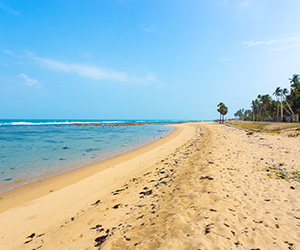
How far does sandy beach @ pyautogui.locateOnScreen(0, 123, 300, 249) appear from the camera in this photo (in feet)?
11.3

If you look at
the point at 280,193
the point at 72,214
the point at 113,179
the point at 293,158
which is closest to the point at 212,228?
the point at 280,193

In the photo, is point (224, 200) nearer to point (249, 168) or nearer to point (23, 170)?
point (249, 168)

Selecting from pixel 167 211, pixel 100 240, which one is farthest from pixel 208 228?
pixel 100 240

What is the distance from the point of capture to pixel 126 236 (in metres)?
3.92

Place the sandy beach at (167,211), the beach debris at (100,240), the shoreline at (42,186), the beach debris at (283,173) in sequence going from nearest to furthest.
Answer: the sandy beach at (167,211), the beach debris at (100,240), the beach debris at (283,173), the shoreline at (42,186)

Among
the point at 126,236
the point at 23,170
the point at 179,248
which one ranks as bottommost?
the point at 23,170

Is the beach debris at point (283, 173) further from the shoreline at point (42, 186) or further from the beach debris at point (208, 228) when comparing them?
the shoreline at point (42, 186)

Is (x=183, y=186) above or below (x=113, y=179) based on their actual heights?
above

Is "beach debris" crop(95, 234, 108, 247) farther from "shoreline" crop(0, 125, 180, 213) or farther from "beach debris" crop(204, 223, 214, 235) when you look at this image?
"shoreline" crop(0, 125, 180, 213)

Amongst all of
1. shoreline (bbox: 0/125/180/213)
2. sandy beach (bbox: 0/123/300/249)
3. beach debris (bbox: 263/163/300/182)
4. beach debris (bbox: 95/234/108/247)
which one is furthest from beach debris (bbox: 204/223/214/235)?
shoreline (bbox: 0/125/180/213)

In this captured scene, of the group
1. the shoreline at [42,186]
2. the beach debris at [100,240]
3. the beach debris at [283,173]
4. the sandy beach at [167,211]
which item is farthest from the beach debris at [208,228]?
the shoreline at [42,186]

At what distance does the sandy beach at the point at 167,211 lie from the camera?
11.3 ft

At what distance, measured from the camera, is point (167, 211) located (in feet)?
15.3

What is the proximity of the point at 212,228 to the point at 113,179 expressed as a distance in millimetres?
6752
